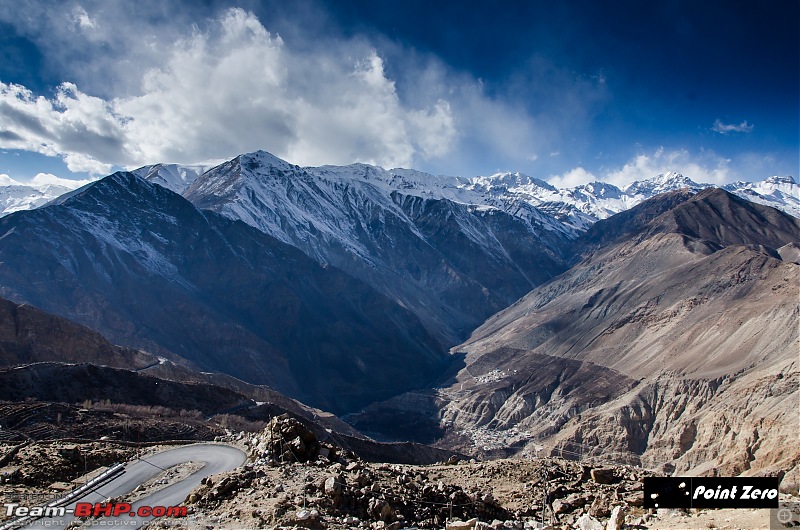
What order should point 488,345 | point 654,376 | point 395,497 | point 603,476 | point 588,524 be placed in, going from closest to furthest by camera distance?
point 588,524 → point 395,497 → point 603,476 → point 654,376 → point 488,345

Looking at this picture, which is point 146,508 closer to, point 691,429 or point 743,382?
point 691,429

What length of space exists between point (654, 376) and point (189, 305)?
131042 millimetres

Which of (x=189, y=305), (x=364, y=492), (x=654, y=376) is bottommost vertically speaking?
(x=364, y=492)

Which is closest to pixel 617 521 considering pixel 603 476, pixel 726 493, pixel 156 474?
pixel 726 493

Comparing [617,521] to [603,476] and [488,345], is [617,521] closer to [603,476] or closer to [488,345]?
[603,476]

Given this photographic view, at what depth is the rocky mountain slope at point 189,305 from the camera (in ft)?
481

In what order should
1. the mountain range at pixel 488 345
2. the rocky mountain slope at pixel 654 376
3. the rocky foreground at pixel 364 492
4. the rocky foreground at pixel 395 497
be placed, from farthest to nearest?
1. the mountain range at pixel 488 345
2. the rocky mountain slope at pixel 654 376
3. the rocky foreground at pixel 395 497
4. the rocky foreground at pixel 364 492

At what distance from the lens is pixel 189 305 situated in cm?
16438

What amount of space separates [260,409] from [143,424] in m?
30.1

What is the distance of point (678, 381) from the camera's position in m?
107

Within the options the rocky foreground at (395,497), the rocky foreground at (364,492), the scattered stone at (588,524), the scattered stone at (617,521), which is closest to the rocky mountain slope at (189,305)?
the rocky foreground at (364,492)

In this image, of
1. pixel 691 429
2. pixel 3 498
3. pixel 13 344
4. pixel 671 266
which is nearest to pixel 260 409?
pixel 13 344

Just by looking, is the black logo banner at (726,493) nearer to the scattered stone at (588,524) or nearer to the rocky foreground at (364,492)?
the rocky foreground at (364,492)

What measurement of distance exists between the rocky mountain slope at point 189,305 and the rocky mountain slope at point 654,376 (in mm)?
22116
